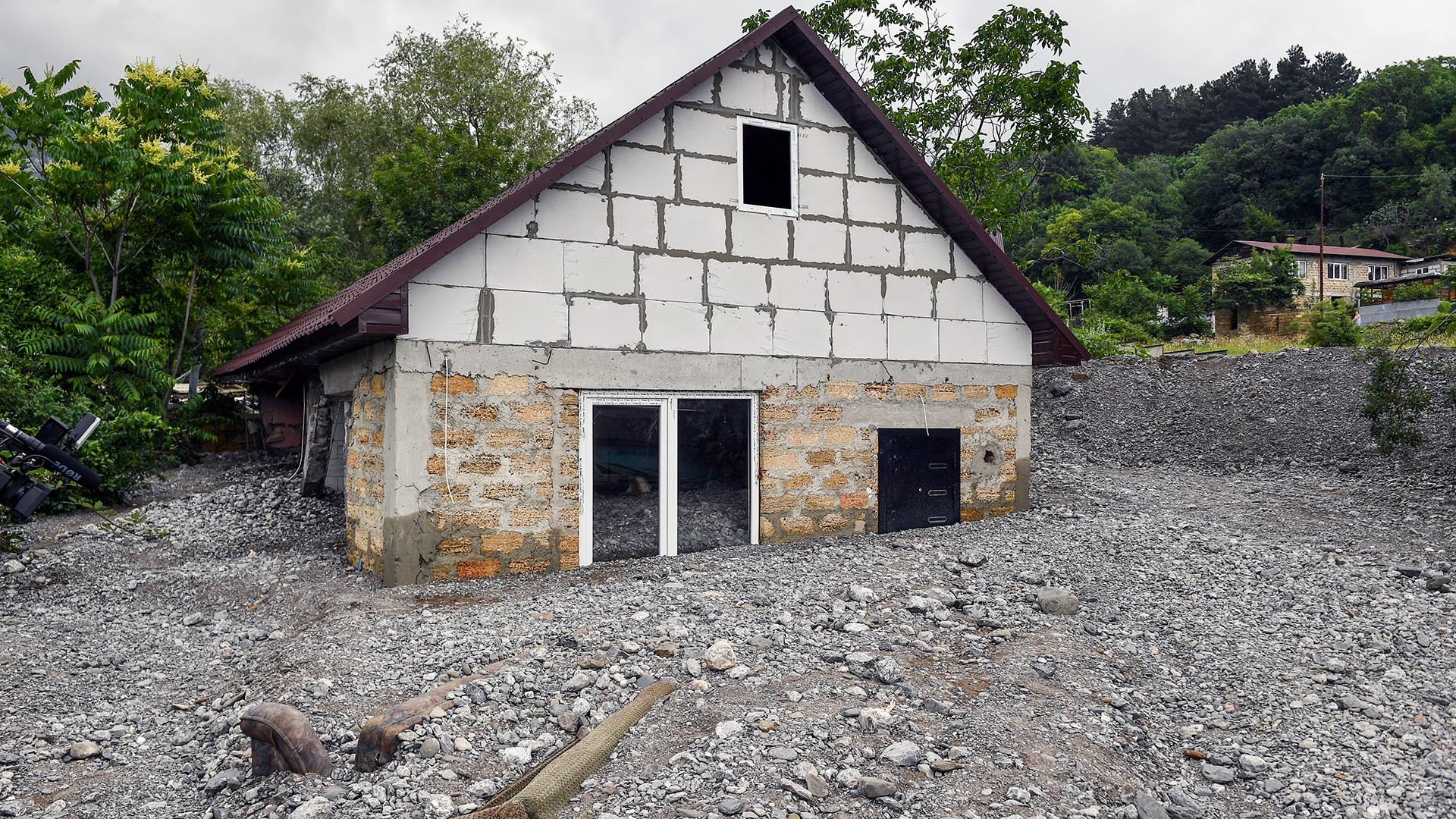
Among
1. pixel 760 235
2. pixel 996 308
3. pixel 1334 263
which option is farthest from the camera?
pixel 1334 263

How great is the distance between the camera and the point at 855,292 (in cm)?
957

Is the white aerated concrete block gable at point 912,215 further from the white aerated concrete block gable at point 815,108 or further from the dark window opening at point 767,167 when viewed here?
the dark window opening at point 767,167

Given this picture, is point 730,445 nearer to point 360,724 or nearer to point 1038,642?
point 1038,642

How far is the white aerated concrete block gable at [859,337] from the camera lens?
9.51 meters

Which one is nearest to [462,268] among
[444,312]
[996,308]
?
[444,312]

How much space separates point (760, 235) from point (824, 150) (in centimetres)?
125

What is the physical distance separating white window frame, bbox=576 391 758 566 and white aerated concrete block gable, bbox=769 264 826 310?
1039 mm

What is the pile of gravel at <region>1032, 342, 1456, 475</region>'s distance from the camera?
1423cm

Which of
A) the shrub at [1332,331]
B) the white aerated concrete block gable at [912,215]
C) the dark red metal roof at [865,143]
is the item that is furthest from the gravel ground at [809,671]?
the shrub at [1332,331]

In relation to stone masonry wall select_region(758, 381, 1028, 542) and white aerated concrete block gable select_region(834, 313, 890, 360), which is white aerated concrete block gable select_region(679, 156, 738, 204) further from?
stone masonry wall select_region(758, 381, 1028, 542)

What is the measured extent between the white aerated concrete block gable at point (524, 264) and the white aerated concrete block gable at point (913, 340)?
12.3 ft

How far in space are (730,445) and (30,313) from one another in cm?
1108

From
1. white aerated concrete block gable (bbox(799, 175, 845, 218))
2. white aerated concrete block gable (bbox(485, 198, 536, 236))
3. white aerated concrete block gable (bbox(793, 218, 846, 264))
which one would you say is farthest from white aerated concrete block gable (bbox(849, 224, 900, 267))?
white aerated concrete block gable (bbox(485, 198, 536, 236))

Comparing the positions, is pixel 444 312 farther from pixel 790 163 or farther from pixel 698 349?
pixel 790 163
